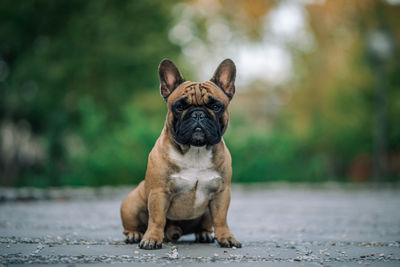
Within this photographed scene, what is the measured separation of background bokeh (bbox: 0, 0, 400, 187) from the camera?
40.6 feet

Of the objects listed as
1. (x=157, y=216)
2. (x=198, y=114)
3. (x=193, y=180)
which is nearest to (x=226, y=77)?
(x=198, y=114)

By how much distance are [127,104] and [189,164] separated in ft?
43.5

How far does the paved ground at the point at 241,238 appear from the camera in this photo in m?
3.07

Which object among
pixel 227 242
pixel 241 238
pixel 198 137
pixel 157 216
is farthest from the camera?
pixel 241 238

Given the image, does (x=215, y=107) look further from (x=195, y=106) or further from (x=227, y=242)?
(x=227, y=242)

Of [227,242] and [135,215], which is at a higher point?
[135,215]

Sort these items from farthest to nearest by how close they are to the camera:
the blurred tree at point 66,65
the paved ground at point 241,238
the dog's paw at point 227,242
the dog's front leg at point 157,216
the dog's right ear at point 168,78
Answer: the blurred tree at point 66,65, the dog's right ear at point 168,78, the dog's paw at point 227,242, the dog's front leg at point 157,216, the paved ground at point 241,238

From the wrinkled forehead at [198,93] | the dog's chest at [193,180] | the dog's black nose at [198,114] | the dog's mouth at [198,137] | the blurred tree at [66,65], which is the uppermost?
the blurred tree at [66,65]

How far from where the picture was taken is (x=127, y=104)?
16438 millimetres

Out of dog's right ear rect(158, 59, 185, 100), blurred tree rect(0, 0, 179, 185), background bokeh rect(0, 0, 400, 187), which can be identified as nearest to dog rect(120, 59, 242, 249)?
dog's right ear rect(158, 59, 185, 100)

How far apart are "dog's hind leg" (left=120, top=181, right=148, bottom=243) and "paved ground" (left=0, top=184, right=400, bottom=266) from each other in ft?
0.43

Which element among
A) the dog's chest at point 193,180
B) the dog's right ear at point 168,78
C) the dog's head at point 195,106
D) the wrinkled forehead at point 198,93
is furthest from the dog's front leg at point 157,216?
the dog's right ear at point 168,78

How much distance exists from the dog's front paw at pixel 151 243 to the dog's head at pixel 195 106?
75 cm

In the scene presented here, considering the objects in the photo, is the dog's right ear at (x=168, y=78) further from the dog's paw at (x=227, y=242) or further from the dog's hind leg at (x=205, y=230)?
the dog's paw at (x=227, y=242)
